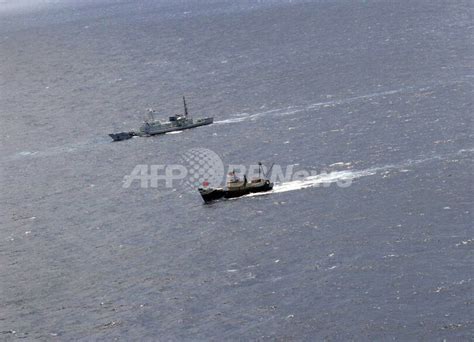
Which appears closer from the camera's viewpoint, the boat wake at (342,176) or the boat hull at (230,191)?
the boat wake at (342,176)

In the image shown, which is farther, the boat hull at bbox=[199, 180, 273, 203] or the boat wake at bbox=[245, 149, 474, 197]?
the boat hull at bbox=[199, 180, 273, 203]

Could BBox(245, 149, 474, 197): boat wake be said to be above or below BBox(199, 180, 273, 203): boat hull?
below

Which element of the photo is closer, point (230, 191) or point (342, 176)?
point (230, 191)

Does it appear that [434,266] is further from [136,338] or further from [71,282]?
[71,282]

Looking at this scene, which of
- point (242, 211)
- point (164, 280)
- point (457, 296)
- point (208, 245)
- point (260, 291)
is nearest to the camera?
point (457, 296)

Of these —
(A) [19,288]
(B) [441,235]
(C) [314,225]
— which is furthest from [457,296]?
(A) [19,288]

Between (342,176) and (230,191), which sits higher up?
(230,191)

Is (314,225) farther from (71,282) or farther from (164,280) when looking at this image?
(71,282)

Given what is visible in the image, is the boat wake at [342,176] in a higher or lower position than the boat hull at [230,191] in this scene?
lower

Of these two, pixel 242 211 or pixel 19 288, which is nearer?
pixel 19 288

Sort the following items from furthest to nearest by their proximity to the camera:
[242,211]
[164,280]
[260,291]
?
[242,211] < [164,280] < [260,291]
